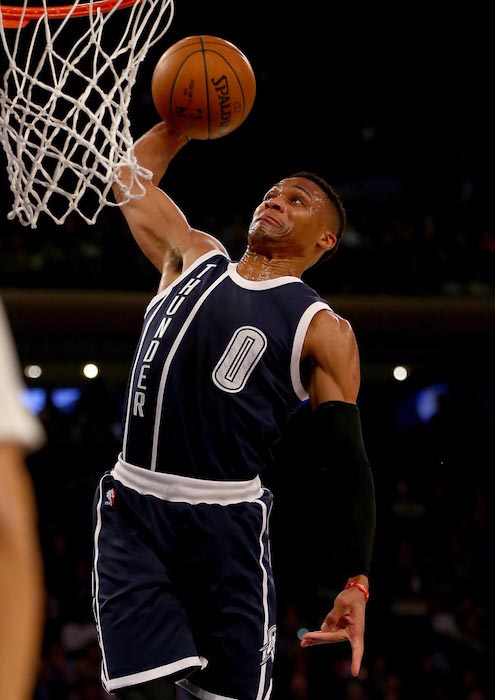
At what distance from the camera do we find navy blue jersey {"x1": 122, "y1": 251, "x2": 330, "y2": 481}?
3.04 metres

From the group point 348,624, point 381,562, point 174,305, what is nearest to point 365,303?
point 381,562

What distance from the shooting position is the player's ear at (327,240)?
348cm

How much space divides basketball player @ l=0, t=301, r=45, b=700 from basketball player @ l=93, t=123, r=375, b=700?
6.50ft

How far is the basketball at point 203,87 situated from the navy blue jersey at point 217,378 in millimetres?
625

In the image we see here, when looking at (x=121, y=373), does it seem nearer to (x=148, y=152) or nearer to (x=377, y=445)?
(x=377, y=445)

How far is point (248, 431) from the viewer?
10.1 ft

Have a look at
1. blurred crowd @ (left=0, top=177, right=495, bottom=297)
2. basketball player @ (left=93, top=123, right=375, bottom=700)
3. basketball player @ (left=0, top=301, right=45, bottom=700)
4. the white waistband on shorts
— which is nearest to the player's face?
basketball player @ (left=93, top=123, right=375, bottom=700)

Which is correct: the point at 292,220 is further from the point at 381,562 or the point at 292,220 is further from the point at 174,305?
the point at 381,562

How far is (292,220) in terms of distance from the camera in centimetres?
340

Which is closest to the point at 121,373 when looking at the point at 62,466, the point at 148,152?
the point at 62,466

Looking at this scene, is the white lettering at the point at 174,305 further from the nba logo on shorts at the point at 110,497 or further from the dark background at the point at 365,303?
the dark background at the point at 365,303

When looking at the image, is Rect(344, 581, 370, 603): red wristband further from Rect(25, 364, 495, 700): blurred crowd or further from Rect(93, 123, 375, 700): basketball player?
Rect(25, 364, 495, 700): blurred crowd

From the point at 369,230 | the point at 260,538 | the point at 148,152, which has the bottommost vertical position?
the point at 369,230

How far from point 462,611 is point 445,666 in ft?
1.94
